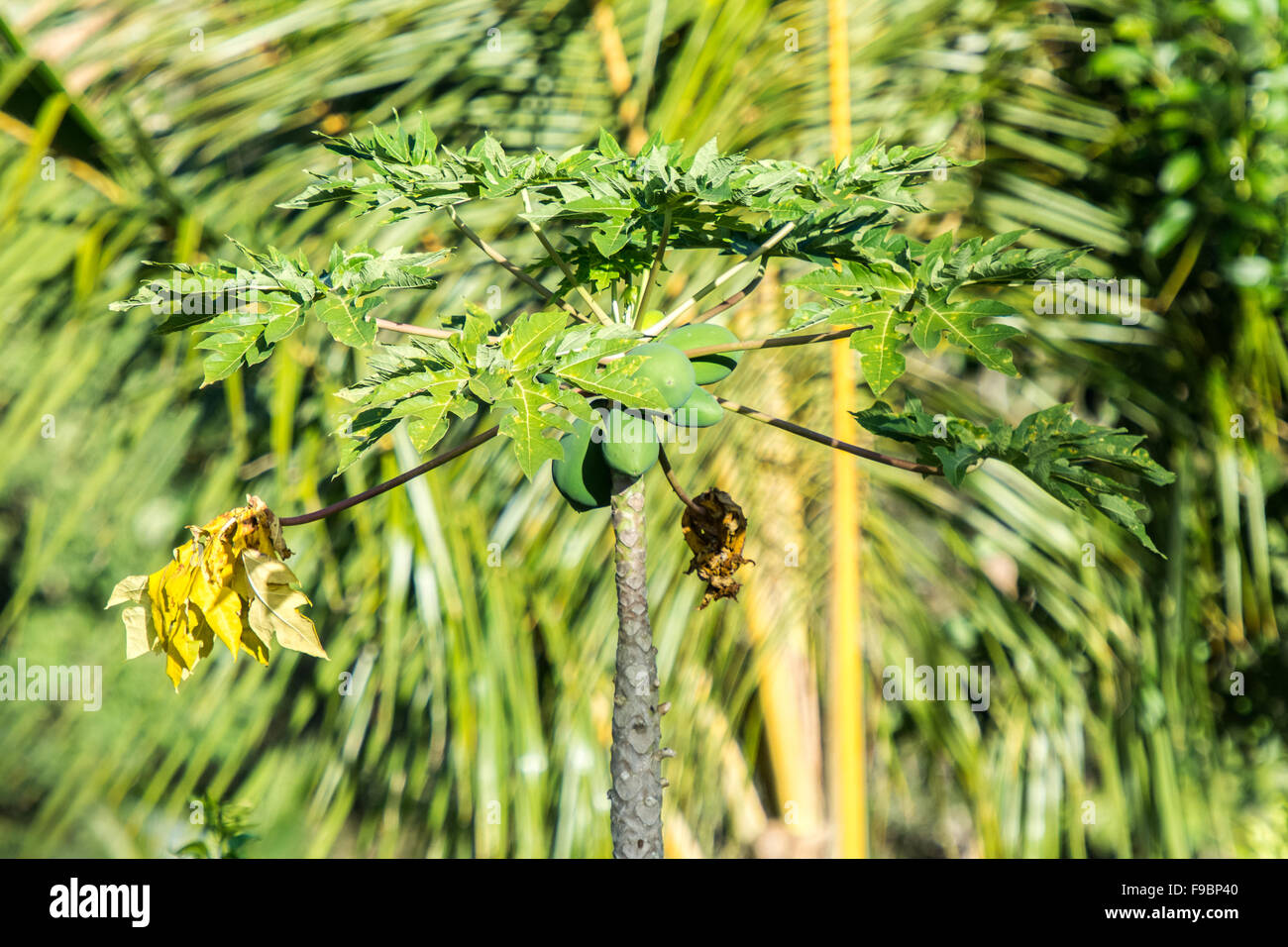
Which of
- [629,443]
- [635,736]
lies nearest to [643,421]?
[629,443]

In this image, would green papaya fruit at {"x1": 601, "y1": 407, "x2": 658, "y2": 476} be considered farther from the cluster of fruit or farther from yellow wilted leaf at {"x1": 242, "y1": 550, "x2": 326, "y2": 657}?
yellow wilted leaf at {"x1": 242, "y1": 550, "x2": 326, "y2": 657}

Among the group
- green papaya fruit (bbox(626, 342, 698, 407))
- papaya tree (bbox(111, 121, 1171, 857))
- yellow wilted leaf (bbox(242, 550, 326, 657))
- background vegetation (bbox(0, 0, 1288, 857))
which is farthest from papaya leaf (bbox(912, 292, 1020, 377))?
background vegetation (bbox(0, 0, 1288, 857))

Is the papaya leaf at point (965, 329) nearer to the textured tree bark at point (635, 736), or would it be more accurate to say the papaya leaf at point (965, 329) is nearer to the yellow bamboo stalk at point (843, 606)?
the textured tree bark at point (635, 736)

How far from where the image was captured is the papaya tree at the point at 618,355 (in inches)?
17.1

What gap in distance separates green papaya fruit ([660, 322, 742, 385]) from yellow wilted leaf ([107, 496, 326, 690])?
0.21 meters

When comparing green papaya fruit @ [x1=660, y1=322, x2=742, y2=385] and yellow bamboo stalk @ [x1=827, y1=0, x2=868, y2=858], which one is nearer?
green papaya fruit @ [x1=660, y1=322, x2=742, y2=385]

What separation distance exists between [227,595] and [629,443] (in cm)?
19

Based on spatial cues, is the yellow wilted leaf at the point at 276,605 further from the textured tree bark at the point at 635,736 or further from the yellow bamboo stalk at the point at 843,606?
the yellow bamboo stalk at the point at 843,606

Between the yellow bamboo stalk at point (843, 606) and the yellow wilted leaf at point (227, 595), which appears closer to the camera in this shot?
the yellow wilted leaf at point (227, 595)

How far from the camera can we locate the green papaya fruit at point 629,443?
1.48 ft

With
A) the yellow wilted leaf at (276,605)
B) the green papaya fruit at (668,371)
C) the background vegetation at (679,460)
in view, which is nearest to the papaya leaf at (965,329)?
the green papaya fruit at (668,371)

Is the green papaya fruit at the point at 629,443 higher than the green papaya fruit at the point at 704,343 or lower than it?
lower

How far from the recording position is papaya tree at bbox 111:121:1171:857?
0.43 m

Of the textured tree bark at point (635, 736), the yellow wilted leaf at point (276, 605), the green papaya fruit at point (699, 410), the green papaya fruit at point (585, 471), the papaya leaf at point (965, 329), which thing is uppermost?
the papaya leaf at point (965, 329)
